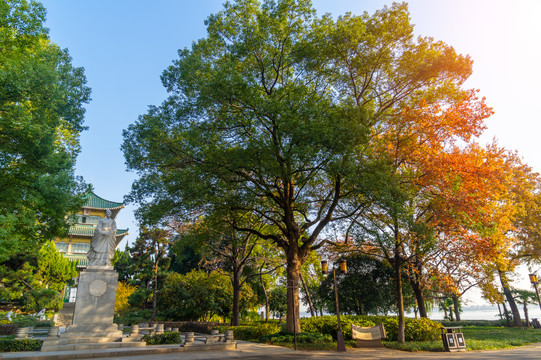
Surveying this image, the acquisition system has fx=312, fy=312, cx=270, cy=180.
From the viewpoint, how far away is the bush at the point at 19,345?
38.3 ft

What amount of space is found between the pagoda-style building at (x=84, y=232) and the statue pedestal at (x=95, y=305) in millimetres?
31208

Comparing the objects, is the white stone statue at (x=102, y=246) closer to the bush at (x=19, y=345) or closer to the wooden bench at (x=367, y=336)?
the bush at (x=19, y=345)

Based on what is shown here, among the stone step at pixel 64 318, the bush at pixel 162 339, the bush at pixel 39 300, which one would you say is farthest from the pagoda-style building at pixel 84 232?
the bush at pixel 162 339

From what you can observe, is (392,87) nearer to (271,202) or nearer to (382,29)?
(382,29)

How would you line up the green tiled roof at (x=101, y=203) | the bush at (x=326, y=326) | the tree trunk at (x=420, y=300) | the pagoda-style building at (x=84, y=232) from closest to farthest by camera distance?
the bush at (x=326, y=326), the tree trunk at (x=420, y=300), the pagoda-style building at (x=84, y=232), the green tiled roof at (x=101, y=203)

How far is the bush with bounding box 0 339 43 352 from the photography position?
38.3 ft

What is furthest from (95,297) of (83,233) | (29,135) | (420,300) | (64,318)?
(83,233)

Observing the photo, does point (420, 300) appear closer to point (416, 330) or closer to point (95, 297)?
point (416, 330)

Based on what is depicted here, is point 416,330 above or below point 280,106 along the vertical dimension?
below

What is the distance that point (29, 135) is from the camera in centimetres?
1134

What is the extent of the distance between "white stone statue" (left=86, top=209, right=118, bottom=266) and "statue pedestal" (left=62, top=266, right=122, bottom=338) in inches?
15.0

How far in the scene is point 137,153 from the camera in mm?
15023

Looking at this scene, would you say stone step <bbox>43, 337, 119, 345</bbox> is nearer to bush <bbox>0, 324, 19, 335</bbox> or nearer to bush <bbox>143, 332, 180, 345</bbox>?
bush <bbox>143, 332, 180, 345</bbox>

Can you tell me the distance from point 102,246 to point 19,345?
14.6ft
